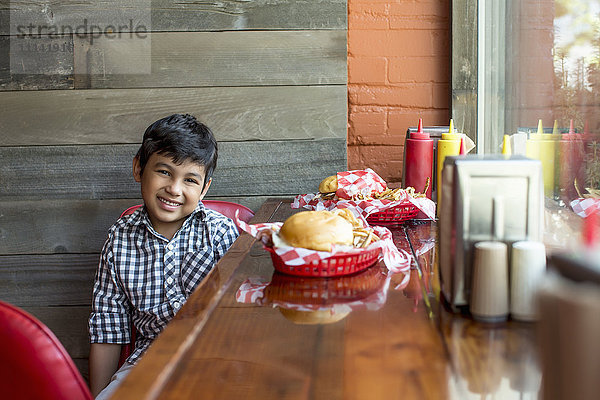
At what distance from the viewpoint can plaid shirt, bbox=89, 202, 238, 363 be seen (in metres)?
1.60

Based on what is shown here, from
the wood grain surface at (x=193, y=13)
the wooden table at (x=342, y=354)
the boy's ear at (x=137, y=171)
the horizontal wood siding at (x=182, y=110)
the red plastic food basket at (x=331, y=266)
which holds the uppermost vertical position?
the wood grain surface at (x=193, y=13)

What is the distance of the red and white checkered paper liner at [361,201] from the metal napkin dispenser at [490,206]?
0.53m

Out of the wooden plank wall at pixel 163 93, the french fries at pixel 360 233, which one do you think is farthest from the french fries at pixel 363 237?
the wooden plank wall at pixel 163 93

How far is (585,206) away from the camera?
962 mm

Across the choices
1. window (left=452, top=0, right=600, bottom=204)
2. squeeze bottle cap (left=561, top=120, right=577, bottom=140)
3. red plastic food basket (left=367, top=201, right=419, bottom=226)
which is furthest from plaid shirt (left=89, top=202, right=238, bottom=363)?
squeeze bottle cap (left=561, top=120, right=577, bottom=140)

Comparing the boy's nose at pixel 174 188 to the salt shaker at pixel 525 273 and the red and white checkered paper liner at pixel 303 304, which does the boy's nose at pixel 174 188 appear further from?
the salt shaker at pixel 525 273

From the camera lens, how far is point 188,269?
1.61m

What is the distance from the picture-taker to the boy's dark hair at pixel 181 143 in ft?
5.52

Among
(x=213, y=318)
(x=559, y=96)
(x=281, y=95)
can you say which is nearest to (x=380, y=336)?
(x=213, y=318)

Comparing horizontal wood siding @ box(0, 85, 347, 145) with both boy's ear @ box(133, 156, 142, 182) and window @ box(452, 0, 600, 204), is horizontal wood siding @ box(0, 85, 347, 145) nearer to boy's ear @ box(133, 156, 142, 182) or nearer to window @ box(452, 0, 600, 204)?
boy's ear @ box(133, 156, 142, 182)

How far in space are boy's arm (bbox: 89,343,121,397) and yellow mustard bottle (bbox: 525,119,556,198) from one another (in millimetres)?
1128

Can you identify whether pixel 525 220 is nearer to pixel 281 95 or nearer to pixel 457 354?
pixel 457 354

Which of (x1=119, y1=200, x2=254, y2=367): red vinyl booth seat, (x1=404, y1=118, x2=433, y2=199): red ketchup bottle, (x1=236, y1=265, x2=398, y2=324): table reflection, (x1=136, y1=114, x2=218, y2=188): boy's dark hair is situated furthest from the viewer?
(x1=119, y1=200, x2=254, y2=367): red vinyl booth seat

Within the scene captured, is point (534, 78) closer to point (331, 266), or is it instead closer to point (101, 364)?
point (331, 266)
